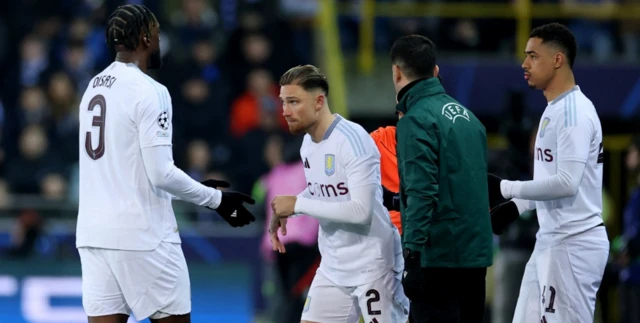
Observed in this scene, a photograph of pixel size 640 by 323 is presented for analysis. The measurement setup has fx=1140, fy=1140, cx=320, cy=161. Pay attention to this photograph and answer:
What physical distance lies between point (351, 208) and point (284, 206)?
1.30ft

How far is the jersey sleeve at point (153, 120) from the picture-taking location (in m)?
5.86

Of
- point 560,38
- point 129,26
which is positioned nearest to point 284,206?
point 129,26

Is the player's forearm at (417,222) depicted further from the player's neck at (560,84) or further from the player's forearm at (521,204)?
the player's neck at (560,84)

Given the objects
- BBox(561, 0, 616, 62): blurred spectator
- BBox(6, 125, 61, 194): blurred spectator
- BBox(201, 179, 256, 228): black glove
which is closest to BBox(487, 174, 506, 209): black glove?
BBox(201, 179, 256, 228): black glove

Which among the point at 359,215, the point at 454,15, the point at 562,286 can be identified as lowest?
the point at 562,286

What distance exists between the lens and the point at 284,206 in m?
6.25

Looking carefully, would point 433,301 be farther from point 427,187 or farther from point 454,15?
point 454,15

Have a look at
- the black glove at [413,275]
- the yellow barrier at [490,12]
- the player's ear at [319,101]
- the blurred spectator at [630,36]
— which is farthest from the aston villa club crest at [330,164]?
the blurred spectator at [630,36]

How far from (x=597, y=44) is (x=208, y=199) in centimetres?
896

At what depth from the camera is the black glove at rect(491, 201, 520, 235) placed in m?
6.82

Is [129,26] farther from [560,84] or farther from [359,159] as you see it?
[560,84]

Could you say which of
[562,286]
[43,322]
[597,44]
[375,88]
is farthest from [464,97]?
[562,286]

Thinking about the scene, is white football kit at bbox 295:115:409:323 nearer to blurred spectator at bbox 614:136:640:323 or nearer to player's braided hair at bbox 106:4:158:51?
player's braided hair at bbox 106:4:158:51

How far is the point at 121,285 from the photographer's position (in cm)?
594
